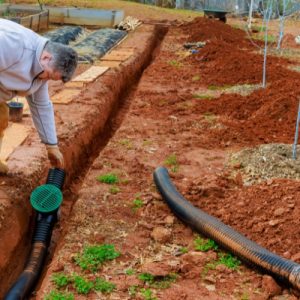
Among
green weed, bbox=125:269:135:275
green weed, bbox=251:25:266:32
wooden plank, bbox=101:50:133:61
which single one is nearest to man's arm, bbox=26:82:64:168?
green weed, bbox=125:269:135:275

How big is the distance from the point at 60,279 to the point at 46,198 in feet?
3.37

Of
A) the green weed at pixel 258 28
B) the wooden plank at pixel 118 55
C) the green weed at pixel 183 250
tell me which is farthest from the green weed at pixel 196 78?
the green weed at pixel 258 28

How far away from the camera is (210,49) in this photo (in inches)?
583

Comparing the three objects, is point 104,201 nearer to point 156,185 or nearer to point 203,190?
point 156,185

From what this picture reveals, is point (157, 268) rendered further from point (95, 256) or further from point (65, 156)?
point (65, 156)

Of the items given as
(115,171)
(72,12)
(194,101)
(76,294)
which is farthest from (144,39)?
(76,294)

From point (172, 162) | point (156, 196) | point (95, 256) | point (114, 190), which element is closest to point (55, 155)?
point (114, 190)

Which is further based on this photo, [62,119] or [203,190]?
[62,119]

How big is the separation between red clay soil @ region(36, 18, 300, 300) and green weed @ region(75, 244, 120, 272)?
0.06m

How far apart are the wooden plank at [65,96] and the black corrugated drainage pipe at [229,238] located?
3.26 meters

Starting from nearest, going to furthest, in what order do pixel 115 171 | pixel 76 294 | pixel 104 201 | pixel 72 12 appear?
pixel 76 294 < pixel 104 201 < pixel 115 171 < pixel 72 12

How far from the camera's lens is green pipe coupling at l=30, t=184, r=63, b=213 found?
4957mm

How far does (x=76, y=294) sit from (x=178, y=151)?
3617 millimetres

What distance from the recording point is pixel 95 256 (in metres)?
4.54
